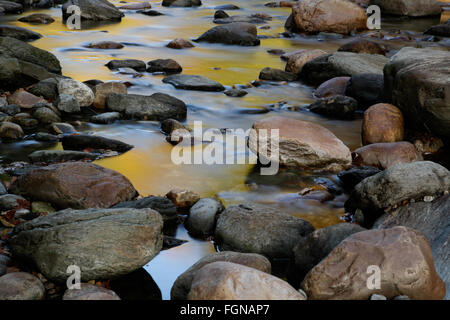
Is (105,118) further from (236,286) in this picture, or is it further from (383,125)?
(236,286)

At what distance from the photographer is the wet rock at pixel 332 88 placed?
30.8 ft

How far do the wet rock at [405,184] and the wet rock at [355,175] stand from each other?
1.00 metres

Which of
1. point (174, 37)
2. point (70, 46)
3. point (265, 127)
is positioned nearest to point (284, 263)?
point (265, 127)

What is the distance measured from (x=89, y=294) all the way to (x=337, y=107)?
5736 millimetres

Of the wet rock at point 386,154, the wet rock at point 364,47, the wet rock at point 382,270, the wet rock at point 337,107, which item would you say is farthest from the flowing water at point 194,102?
the wet rock at point 364,47

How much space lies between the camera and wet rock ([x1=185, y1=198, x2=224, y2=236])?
5043 mm

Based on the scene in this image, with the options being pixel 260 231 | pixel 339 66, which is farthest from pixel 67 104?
Answer: pixel 339 66

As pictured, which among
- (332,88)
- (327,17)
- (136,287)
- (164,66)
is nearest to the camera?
(136,287)

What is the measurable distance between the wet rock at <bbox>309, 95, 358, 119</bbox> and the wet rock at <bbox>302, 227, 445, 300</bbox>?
488 cm

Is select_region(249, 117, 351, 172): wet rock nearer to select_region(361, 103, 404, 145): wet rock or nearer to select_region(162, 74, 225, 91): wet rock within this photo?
select_region(361, 103, 404, 145): wet rock

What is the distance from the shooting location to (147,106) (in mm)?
8180

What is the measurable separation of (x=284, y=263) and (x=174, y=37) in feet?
34.9

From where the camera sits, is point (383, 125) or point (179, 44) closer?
point (383, 125)
